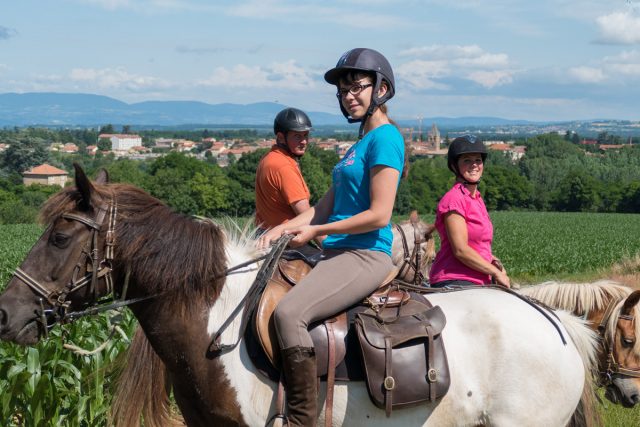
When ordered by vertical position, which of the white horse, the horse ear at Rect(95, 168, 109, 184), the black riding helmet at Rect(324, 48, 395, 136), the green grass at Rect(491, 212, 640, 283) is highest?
the black riding helmet at Rect(324, 48, 395, 136)

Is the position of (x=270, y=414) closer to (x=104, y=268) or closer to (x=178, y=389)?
(x=178, y=389)

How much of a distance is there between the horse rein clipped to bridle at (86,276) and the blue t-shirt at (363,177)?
1205 millimetres

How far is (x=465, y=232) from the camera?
16.8 ft

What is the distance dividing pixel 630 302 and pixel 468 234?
4.29ft

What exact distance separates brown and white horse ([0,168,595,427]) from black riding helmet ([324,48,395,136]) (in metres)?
1.05

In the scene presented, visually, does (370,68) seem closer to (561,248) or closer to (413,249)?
(413,249)

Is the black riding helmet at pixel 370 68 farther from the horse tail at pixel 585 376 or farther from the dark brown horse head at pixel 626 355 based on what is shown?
the dark brown horse head at pixel 626 355

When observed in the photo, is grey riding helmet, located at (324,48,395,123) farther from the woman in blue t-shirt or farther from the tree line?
the tree line

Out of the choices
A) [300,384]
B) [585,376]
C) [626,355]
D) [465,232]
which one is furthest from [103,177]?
[626,355]

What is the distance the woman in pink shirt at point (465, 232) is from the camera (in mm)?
5133

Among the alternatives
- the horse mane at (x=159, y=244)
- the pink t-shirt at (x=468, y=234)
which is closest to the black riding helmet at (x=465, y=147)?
the pink t-shirt at (x=468, y=234)

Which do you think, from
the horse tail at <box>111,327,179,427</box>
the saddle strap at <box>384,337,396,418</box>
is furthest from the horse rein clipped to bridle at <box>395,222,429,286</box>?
the saddle strap at <box>384,337,396,418</box>

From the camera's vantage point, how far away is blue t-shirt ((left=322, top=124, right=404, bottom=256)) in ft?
12.7

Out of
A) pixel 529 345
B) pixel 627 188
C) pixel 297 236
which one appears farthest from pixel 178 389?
pixel 627 188
